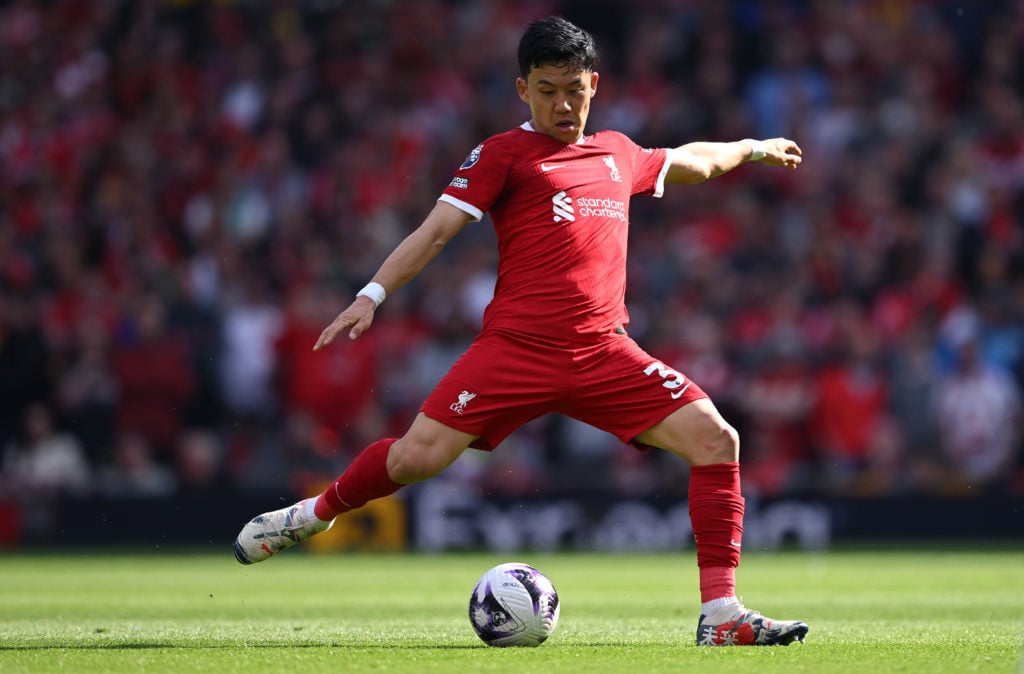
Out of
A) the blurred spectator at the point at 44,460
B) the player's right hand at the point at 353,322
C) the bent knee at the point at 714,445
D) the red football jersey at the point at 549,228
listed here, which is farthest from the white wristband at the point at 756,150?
the blurred spectator at the point at 44,460

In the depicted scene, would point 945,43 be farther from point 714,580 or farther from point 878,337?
point 714,580

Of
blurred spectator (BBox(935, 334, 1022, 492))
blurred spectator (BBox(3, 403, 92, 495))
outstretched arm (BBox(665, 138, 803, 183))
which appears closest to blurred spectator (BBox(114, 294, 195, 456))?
blurred spectator (BBox(3, 403, 92, 495))

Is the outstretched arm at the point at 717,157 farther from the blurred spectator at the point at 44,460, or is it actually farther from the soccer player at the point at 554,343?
the blurred spectator at the point at 44,460

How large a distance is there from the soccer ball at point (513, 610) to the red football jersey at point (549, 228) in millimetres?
1070

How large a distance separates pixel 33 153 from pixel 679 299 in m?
8.36

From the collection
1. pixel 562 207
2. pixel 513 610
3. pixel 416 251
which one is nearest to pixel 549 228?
pixel 562 207

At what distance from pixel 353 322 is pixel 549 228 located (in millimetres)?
1045

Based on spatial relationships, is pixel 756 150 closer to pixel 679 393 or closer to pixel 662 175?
pixel 662 175

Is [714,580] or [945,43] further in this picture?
[945,43]

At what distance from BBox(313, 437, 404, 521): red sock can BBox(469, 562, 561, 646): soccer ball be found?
617 mm

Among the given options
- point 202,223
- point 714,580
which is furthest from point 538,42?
point 202,223

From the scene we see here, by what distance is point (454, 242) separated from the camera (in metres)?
18.1

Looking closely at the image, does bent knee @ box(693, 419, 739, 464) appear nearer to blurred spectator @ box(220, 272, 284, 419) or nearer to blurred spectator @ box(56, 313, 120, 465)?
blurred spectator @ box(220, 272, 284, 419)

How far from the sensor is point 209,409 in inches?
651
